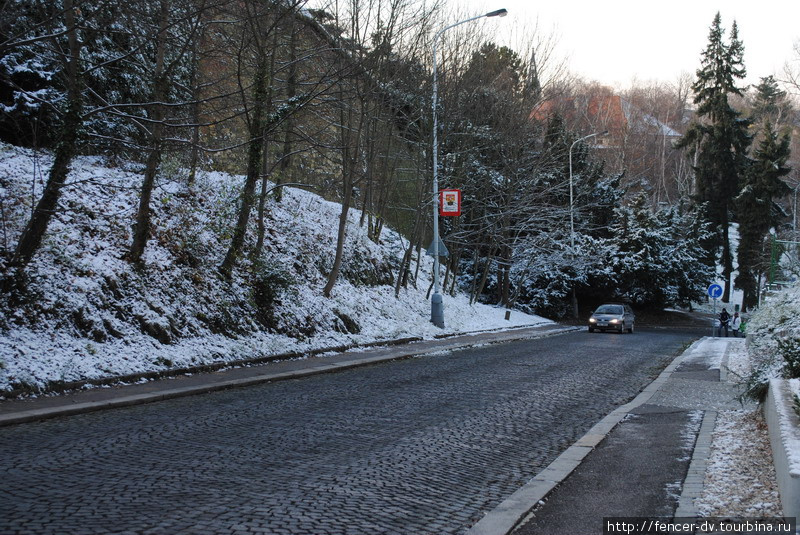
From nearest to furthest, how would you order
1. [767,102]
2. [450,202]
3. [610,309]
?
[450,202] < [610,309] < [767,102]

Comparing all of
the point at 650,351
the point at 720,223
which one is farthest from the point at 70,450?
the point at 720,223

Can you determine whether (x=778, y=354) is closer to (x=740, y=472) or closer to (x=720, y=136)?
(x=740, y=472)

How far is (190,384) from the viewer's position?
37.9 ft

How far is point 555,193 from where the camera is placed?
1247 inches

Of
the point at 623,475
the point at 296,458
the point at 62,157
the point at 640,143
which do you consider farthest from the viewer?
the point at 640,143

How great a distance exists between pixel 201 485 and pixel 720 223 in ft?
207

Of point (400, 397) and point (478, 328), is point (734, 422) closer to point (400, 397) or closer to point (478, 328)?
point (400, 397)

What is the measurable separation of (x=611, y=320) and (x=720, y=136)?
3307 cm

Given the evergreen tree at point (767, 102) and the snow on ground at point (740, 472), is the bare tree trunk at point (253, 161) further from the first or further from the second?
the evergreen tree at point (767, 102)

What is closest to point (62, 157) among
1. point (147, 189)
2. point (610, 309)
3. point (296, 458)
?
point (147, 189)

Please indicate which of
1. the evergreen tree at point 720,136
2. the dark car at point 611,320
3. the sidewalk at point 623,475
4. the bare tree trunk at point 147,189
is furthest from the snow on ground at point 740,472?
the evergreen tree at point 720,136

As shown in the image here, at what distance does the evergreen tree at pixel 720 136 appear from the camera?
58.9m

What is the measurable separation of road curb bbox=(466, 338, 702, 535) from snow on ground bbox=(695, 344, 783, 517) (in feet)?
3.96

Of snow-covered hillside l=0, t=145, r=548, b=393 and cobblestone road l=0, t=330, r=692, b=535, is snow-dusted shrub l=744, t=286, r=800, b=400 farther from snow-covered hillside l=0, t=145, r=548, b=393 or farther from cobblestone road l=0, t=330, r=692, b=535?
snow-covered hillside l=0, t=145, r=548, b=393
